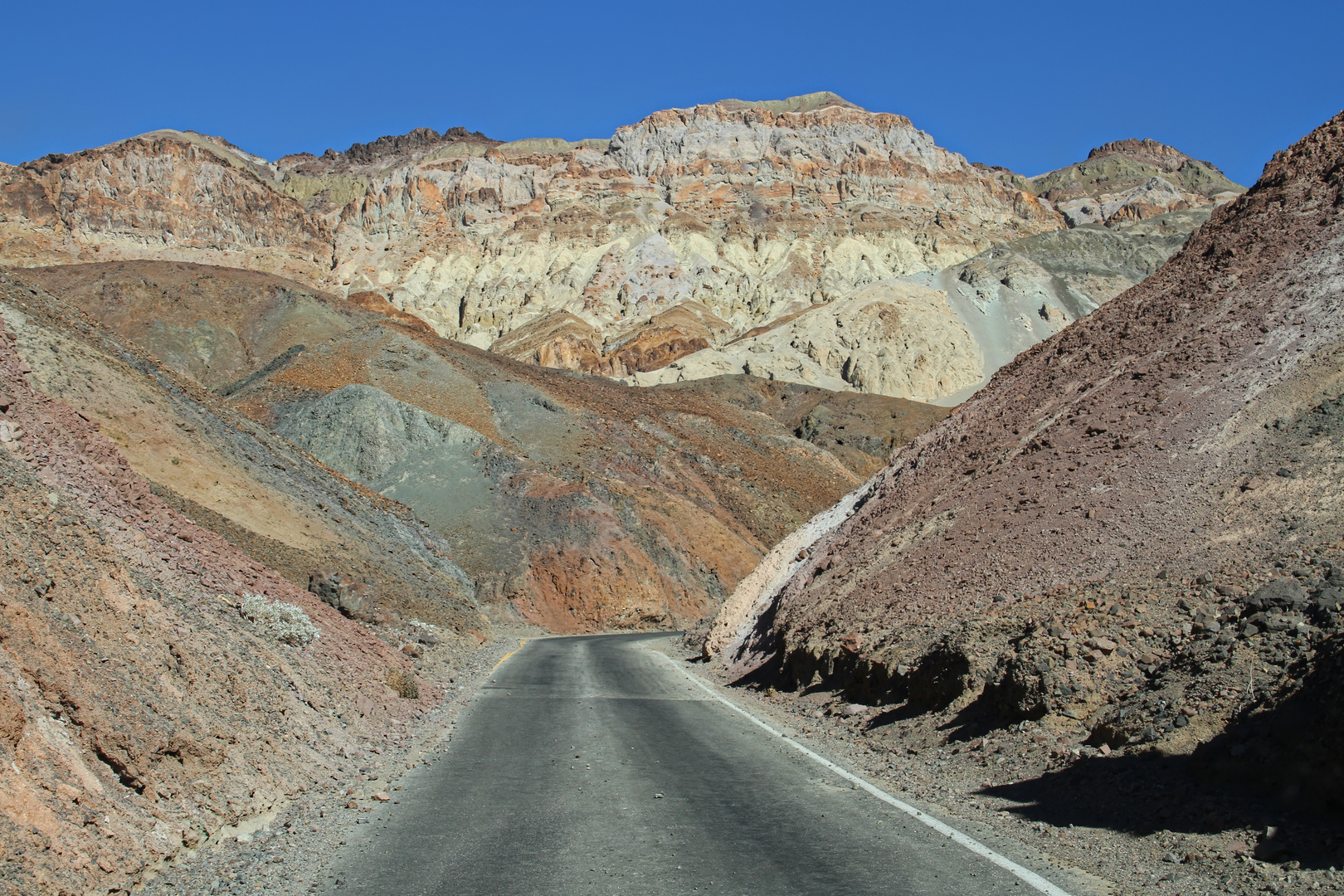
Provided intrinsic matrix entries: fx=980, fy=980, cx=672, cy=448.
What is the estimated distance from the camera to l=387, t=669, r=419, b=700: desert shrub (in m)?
13.3

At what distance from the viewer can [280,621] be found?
11.8m

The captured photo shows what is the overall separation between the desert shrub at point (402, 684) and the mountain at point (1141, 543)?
5915 millimetres

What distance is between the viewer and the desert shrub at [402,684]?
13.3m

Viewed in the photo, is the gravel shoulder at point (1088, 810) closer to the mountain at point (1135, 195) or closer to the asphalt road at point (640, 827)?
the asphalt road at point (640, 827)

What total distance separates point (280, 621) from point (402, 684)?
226cm

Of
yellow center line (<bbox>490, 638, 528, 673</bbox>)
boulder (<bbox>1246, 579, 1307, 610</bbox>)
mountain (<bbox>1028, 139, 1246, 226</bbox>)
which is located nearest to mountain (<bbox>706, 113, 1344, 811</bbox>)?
boulder (<bbox>1246, 579, 1307, 610</bbox>)

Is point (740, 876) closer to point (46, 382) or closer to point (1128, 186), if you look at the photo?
point (46, 382)

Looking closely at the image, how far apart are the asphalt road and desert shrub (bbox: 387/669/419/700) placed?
1.62m

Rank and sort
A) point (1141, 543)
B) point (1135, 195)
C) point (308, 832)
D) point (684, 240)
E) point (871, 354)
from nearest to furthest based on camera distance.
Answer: point (308, 832) → point (1141, 543) → point (871, 354) → point (684, 240) → point (1135, 195)

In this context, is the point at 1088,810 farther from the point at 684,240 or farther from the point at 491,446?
the point at 684,240

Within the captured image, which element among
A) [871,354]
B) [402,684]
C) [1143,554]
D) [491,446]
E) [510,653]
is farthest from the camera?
[871,354]

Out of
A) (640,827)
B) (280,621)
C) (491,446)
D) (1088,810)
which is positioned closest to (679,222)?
(491,446)

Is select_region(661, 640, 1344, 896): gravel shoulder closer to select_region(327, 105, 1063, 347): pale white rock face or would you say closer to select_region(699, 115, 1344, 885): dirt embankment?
select_region(699, 115, 1344, 885): dirt embankment

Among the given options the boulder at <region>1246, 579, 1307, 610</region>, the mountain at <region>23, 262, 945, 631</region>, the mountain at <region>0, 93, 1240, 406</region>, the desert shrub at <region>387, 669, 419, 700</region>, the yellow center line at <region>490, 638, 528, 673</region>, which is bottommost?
the yellow center line at <region>490, 638, 528, 673</region>
